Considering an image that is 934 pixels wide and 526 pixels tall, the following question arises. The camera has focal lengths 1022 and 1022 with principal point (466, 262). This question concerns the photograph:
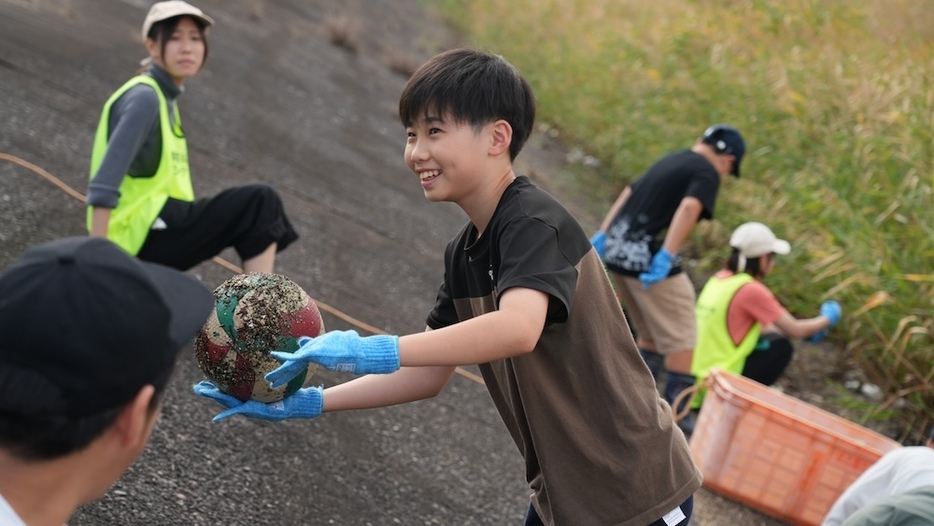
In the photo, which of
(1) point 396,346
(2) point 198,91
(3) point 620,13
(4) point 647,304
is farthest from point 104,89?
(3) point 620,13

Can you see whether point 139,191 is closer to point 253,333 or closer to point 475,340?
point 253,333

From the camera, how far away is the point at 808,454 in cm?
556

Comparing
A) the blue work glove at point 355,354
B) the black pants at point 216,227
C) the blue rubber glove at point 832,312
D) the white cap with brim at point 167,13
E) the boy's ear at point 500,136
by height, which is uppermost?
the boy's ear at point 500,136

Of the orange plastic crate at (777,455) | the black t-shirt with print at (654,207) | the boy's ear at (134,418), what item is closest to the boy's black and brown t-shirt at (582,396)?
the boy's ear at (134,418)

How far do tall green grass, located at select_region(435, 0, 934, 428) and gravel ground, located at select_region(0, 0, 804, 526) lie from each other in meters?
1.29

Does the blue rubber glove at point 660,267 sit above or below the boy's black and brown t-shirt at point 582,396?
below

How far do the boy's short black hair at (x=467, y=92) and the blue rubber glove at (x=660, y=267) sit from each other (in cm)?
389

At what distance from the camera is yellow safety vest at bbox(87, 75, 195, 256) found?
15.4 feet

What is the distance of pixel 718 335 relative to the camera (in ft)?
22.3

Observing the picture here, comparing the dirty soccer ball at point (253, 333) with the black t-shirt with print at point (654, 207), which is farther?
the black t-shirt with print at point (654, 207)

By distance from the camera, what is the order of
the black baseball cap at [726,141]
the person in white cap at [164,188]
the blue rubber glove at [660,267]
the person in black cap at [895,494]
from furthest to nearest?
the black baseball cap at [726,141]
the blue rubber glove at [660,267]
the person in white cap at [164,188]
the person in black cap at [895,494]

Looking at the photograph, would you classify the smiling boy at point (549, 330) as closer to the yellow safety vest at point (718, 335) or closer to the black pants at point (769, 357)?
the yellow safety vest at point (718, 335)

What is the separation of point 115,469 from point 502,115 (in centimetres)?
140

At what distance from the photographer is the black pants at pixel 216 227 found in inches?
188
